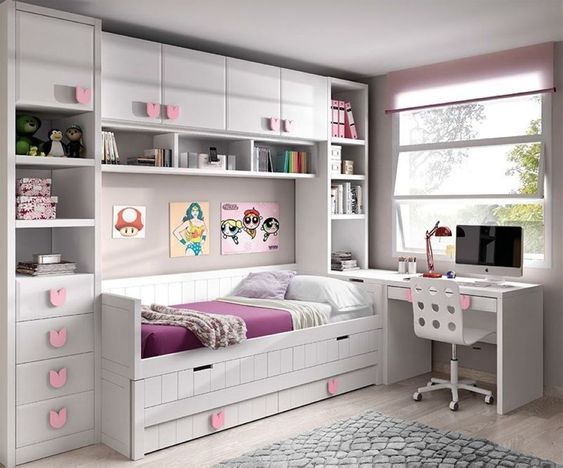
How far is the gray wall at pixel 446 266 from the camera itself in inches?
182

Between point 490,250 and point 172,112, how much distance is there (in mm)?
2411

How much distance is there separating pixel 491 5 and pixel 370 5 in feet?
2.26

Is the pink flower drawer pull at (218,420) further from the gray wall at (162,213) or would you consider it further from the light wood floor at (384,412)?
the gray wall at (162,213)

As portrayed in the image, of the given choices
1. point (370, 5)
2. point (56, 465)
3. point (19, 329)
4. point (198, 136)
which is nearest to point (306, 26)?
point (370, 5)

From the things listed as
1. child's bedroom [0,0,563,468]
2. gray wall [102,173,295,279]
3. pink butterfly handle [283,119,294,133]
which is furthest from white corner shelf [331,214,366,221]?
pink butterfly handle [283,119,294,133]

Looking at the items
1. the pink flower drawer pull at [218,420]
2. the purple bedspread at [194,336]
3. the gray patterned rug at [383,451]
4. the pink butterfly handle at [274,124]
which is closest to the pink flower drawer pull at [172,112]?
the pink butterfly handle at [274,124]

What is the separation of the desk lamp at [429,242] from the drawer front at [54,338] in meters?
2.47

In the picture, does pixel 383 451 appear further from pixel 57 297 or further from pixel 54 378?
pixel 57 297

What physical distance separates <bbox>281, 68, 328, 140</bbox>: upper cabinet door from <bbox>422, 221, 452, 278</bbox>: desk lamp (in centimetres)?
112

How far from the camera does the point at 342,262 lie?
18.0 feet

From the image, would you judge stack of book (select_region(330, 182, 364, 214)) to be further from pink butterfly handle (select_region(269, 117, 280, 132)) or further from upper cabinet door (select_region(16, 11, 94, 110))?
upper cabinet door (select_region(16, 11, 94, 110))

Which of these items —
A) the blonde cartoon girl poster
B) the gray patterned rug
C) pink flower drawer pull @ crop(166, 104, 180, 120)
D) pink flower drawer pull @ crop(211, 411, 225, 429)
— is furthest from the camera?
the blonde cartoon girl poster

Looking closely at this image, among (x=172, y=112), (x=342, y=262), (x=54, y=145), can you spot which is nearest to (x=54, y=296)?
(x=54, y=145)

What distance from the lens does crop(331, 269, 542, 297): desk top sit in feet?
14.3
